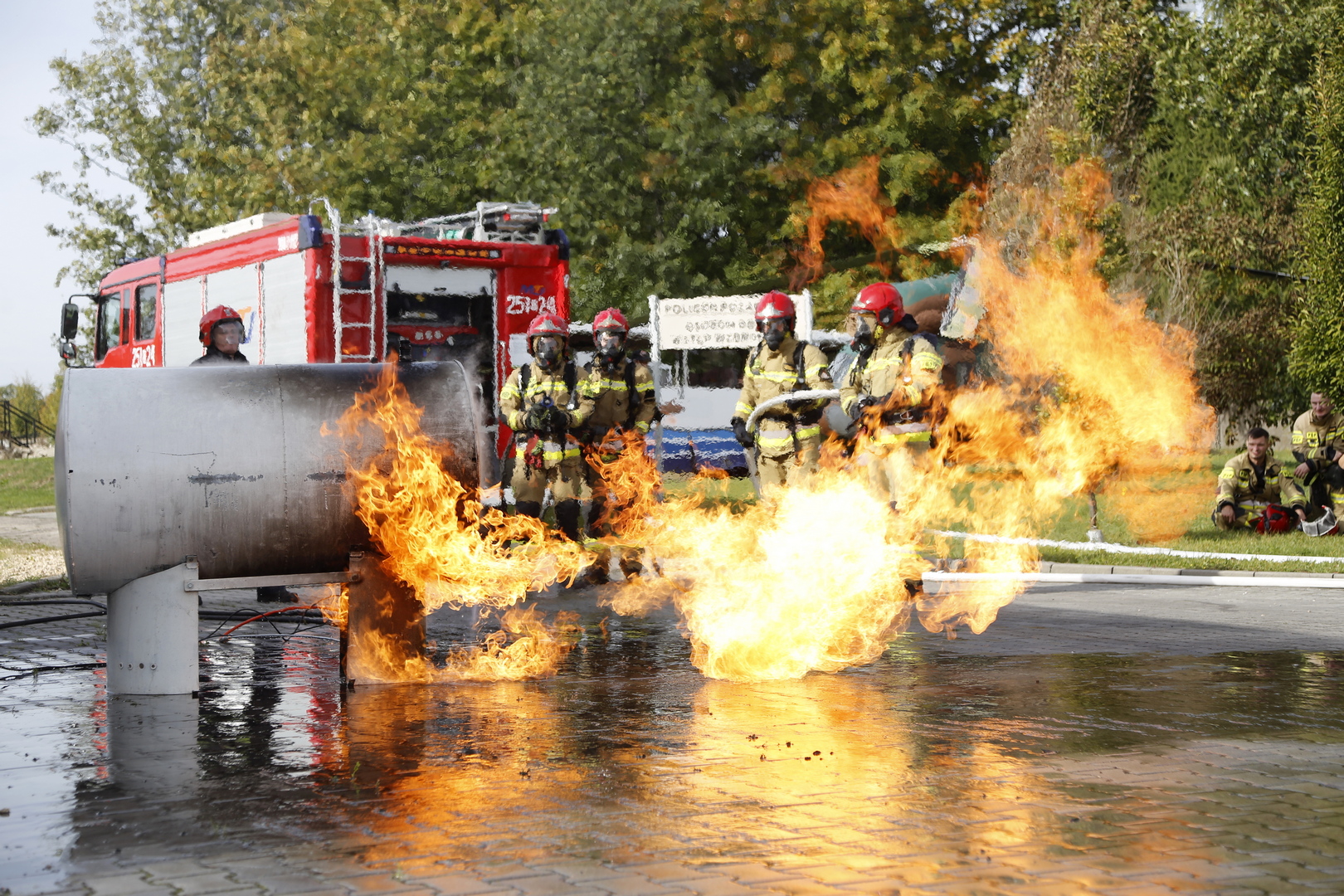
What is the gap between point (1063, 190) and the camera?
89.0ft

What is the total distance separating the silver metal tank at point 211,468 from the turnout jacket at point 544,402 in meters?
4.68

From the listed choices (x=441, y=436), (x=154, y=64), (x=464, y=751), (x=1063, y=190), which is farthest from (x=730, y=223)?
(x=464, y=751)

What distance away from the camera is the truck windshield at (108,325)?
70.1ft

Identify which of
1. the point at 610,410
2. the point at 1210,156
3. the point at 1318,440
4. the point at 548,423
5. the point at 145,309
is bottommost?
the point at 1318,440

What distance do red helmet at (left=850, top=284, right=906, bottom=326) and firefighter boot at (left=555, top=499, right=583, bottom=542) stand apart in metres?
2.91

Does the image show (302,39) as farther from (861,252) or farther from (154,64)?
(861,252)

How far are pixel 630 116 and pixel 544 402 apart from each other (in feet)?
68.1

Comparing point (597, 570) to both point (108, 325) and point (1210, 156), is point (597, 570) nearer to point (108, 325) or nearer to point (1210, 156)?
Result: point (108, 325)

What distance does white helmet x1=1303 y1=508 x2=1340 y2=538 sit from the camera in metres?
17.6

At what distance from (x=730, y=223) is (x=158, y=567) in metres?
26.9

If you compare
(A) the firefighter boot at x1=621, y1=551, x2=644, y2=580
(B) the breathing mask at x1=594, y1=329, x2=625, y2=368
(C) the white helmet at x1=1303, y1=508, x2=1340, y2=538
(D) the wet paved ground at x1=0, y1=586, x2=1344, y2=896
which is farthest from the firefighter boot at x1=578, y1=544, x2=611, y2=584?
(C) the white helmet at x1=1303, y1=508, x2=1340, y2=538

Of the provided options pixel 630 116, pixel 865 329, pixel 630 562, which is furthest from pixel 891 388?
pixel 630 116

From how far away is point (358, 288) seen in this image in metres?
17.3

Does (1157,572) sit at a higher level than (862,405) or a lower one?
lower
